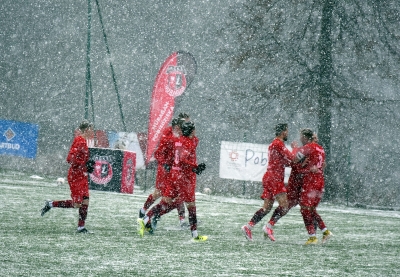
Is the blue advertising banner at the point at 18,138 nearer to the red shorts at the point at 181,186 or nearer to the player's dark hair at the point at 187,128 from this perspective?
the red shorts at the point at 181,186

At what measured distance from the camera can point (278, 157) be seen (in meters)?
11.8

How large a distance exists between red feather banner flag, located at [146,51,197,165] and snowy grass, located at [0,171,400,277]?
20.1ft

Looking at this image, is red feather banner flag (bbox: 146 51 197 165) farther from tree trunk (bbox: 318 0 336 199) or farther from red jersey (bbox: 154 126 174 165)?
red jersey (bbox: 154 126 174 165)

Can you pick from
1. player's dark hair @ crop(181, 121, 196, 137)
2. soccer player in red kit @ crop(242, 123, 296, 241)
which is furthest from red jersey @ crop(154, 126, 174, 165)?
soccer player in red kit @ crop(242, 123, 296, 241)

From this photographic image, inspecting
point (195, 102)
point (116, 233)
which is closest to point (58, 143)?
point (195, 102)

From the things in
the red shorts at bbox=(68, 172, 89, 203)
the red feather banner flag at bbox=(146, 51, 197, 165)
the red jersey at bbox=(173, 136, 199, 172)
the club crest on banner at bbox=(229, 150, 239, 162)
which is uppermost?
the red feather banner flag at bbox=(146, 51, 197, 165)

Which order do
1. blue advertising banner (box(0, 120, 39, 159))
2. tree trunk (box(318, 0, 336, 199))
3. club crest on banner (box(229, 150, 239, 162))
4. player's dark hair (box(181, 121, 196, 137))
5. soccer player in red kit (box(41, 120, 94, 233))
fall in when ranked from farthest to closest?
tree trunk (box(318, 0, 336, 199)) < blue advertising banner (box(0, 120, 39, 159)) < club crest on banner (box(229, 150, 239, 162)) < soccer player in red kit (box(41, 120, 94, 233)) < player's dark hair (box(181, 121, 196, 137))

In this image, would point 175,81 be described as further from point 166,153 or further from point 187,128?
point 187,128

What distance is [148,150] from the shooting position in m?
23.6

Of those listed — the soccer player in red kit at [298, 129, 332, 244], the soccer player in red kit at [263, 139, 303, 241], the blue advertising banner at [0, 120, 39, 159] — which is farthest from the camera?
the blue advertising banner at [0, 120, 39, 159]

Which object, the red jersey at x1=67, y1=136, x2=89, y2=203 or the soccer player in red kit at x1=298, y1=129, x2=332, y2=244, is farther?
the soccer player in red kit at x1=298, y1=129, x2=332, y2=244

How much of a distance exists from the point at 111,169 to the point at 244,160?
4.12 meters

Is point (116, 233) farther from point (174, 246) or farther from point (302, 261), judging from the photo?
point (302, 261)

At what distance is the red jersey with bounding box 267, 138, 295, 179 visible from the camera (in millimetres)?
11703
